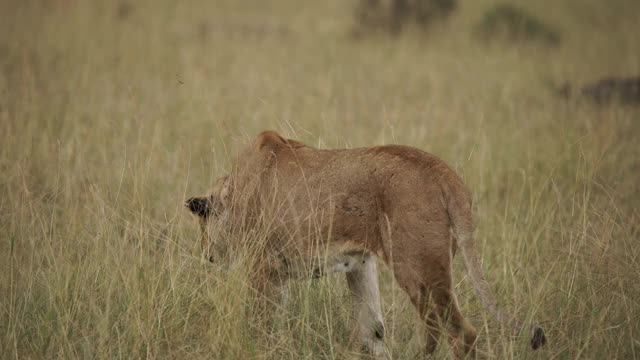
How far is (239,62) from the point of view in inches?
445

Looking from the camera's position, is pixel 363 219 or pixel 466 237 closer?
pixel 466 237

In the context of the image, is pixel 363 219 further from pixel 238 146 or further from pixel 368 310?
pixel 238 146

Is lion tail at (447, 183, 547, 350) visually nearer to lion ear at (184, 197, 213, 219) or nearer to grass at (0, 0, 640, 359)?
grass at (0, 0, 640, 359)

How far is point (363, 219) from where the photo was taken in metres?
3.70

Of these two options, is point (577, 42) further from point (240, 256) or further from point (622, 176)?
point (240, 256)

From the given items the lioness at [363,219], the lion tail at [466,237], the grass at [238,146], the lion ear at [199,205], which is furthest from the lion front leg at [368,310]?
the lion ear at [199,205]

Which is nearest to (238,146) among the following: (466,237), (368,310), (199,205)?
(199,205)

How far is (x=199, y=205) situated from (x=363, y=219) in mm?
956

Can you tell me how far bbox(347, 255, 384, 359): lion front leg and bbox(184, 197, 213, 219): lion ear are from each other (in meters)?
0.78

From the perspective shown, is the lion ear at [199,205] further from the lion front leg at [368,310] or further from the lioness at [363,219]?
the lion front leg at [368,310]

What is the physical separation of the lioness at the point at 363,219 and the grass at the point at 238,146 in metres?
0.18

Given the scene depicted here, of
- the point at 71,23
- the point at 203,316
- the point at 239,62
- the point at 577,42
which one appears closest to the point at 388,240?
the point at 203,316

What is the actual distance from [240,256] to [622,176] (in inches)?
156

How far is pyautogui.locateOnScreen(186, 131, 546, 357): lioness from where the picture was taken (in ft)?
11.3
